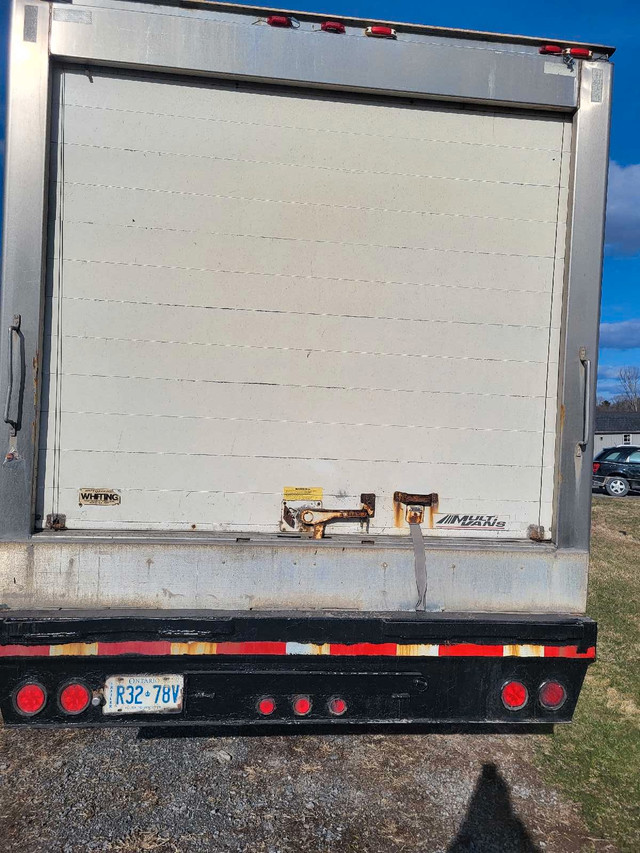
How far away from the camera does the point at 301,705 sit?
2662 mm

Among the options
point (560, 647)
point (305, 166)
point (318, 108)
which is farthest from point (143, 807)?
point (318, 108)

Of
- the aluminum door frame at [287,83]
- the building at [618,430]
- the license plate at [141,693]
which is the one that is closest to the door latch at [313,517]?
the aluminum door frame at [287,83]

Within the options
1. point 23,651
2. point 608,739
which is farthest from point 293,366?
point 608,739

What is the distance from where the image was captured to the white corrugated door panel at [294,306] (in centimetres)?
258

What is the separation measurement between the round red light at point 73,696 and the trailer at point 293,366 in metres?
0.01

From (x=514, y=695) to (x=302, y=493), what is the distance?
1231 millimetres

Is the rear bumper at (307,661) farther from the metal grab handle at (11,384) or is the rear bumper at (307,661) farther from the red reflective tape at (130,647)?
the metal grab handle at (11,384)

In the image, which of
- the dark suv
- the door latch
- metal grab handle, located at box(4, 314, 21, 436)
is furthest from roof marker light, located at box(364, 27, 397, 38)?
the dark suv

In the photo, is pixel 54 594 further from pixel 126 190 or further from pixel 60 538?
pixel 126 190

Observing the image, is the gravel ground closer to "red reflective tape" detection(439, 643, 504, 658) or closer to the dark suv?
"red reflective tape" detection(439, 643, 504, 658)

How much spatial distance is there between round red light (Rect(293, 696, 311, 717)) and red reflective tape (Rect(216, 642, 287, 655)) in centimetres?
22

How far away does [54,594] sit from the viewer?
2.50 meters

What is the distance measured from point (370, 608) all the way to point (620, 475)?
1791cm

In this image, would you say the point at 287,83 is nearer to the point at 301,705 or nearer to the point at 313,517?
the point at 313,517
